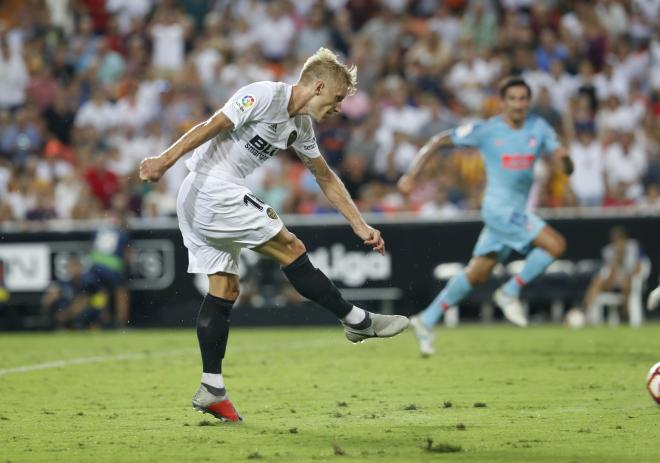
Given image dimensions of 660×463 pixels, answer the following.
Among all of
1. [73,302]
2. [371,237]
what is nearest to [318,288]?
[371,237]

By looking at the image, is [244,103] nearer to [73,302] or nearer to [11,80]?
[73,302]

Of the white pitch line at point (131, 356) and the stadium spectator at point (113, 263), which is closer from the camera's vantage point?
the white pitch line at point (131, 356)

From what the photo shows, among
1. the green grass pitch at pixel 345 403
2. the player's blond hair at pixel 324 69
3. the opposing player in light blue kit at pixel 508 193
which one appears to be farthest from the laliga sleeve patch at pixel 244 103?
the opposing player in light blue kit at pixel 508 193

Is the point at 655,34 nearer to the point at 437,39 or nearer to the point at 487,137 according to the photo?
the point at 437,39

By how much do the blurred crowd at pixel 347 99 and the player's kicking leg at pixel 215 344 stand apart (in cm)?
1069

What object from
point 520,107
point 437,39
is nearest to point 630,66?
point 437,39

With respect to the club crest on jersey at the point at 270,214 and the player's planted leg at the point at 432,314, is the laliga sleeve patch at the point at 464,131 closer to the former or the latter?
the player's planted leg at the point at 432,314

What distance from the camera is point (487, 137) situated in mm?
12664

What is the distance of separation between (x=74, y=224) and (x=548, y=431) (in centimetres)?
1257

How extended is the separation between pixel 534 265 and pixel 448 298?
3.02 ft

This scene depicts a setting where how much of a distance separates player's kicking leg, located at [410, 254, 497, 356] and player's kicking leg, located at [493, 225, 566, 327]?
15.4 inches

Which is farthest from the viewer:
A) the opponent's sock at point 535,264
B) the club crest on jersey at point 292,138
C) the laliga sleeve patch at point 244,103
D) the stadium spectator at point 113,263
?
the stadium spectator at point 113,263

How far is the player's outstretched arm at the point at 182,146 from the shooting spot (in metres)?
7.07

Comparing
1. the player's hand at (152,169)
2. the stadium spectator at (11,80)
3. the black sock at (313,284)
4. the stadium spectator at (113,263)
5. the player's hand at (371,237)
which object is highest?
the stadium spectator at (11,80)
